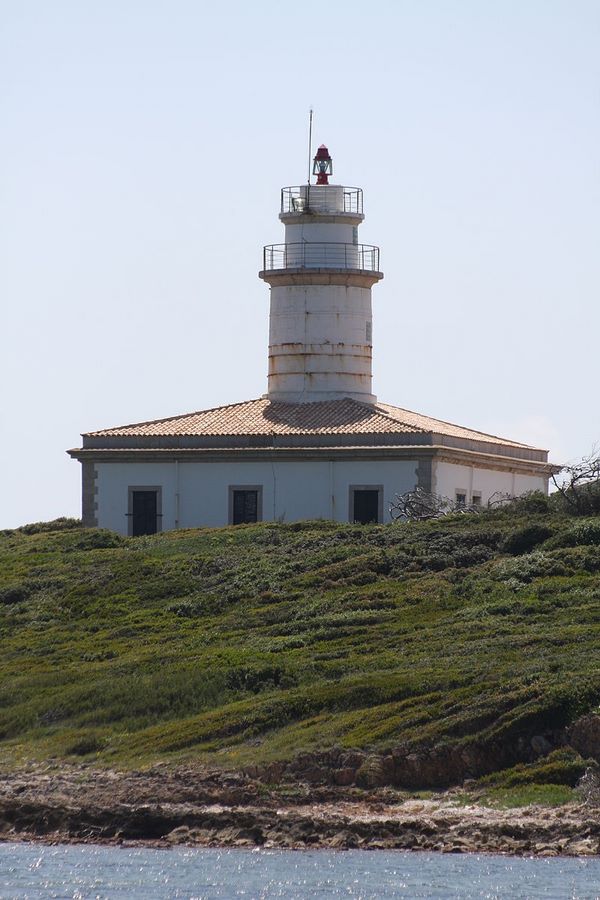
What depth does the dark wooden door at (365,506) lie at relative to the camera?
5072cm

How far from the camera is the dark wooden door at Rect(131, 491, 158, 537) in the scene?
5216 centimetres

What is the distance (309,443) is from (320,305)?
18.4ft

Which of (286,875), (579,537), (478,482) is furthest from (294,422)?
(286,875)

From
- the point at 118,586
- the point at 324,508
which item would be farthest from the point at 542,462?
the point at 118,586

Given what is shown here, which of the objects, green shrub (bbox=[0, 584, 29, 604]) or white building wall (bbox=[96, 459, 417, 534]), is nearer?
green shrub (bbox=[0, 584, 29, 604])

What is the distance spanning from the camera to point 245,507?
51781mm

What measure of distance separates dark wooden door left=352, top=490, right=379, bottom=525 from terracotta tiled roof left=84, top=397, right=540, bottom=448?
148 centimetres

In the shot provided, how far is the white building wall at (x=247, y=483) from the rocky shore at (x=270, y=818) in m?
20.6

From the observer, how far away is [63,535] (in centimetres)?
5288

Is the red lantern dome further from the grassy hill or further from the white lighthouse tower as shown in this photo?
the grassy hill

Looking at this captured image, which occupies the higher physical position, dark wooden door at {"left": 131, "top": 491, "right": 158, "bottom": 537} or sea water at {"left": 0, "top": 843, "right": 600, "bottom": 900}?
dark wooden door at {"left": 131, "top": 491, "right": 158, "bottom": 537}

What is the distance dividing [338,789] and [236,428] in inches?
948

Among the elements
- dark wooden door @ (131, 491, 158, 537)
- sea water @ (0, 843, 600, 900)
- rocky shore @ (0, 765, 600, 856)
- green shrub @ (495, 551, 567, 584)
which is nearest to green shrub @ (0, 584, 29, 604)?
dark wooden door @ (131, 491, 158, 537)

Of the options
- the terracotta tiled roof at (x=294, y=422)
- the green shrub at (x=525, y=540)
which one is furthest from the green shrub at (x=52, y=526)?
the green shrub at (x=525, y=540)
